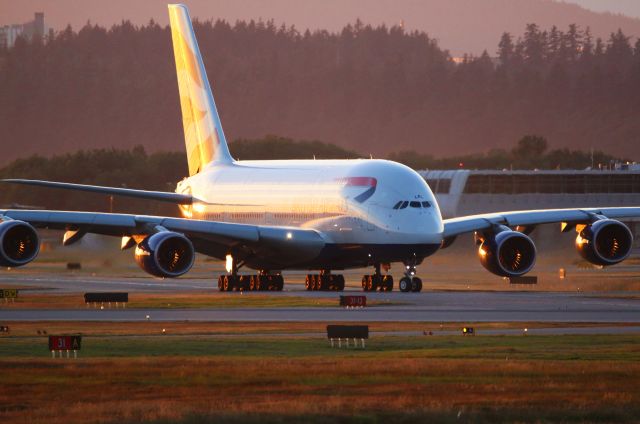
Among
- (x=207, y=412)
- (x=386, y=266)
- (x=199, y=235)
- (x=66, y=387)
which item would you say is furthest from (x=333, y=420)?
(x=386, y=266)

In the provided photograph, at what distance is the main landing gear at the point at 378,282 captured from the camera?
63.7m

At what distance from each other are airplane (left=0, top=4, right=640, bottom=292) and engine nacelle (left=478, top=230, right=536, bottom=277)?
0.13 feet

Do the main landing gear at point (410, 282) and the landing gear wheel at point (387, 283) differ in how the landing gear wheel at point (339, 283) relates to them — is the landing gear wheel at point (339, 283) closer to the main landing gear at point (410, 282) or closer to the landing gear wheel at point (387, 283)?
the landing gear wheel at point (387, 283)

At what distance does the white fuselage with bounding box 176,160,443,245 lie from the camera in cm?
6116

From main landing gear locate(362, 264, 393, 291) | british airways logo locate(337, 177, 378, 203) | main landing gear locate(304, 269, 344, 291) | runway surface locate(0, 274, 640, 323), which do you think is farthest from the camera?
main landing gear locate(304, 269, 344, 291)

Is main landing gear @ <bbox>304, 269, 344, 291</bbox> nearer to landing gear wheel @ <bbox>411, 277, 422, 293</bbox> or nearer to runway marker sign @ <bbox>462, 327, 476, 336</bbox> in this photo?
landing gear wheel @ <bbox>411, 277, 422, 293</bbox>

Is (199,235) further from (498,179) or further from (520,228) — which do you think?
(498,179)

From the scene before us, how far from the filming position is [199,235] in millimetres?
62219

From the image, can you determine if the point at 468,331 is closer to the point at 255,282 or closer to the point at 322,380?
the point at 322,380

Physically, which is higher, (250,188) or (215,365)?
(250,188)

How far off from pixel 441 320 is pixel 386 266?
62.7 feet

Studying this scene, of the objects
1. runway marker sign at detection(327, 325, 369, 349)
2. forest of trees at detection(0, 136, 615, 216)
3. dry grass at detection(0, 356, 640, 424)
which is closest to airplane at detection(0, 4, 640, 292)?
runway marker sign at detection(327, 325, 369, 349)

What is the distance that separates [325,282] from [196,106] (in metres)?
13.6

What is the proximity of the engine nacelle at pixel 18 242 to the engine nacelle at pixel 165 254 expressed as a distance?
3729 mm
